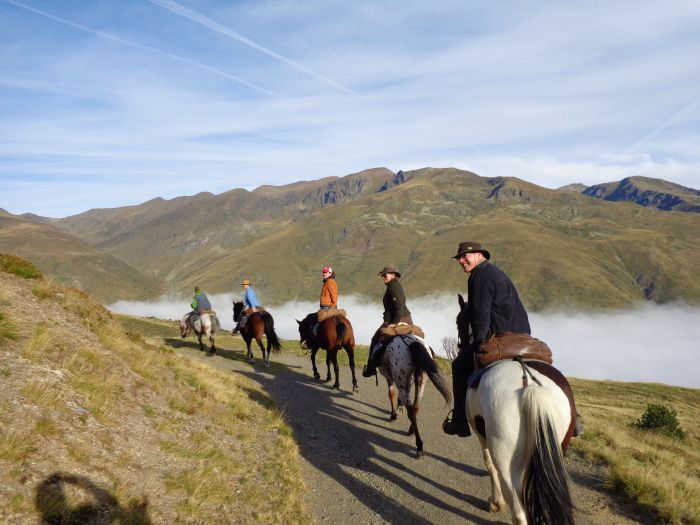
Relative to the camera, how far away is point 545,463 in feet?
17.8

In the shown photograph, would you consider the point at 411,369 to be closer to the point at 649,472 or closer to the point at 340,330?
the point at 649,472

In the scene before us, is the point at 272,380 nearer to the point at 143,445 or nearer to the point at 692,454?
the point at 143,445

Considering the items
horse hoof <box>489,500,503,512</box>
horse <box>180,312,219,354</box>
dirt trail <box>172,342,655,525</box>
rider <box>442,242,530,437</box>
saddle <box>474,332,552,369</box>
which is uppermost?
rider <box>442,242,530,437</box>

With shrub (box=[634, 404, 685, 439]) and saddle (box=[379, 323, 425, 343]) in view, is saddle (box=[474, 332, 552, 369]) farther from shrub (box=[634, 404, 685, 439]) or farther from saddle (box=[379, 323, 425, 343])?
shrub (box=[634, 404, 685, 439])

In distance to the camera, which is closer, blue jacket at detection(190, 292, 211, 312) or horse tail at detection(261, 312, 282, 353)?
horse tail at detection(261, 312, 282, 353)

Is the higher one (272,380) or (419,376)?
(419,376)

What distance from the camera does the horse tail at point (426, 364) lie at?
9664 mm

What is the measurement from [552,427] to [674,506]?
4.37 metres

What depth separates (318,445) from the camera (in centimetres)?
1098

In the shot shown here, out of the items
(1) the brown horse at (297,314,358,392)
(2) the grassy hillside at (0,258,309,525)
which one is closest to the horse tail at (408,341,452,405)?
(2) the grassy hillside at (0,258,309,525)

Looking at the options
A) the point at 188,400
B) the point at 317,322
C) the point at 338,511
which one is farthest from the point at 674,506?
the point at 317,322

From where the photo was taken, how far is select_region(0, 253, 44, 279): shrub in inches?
491

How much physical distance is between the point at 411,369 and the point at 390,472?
7.55ft

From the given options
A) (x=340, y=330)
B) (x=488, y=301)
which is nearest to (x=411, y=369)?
(x=488, y=301)
